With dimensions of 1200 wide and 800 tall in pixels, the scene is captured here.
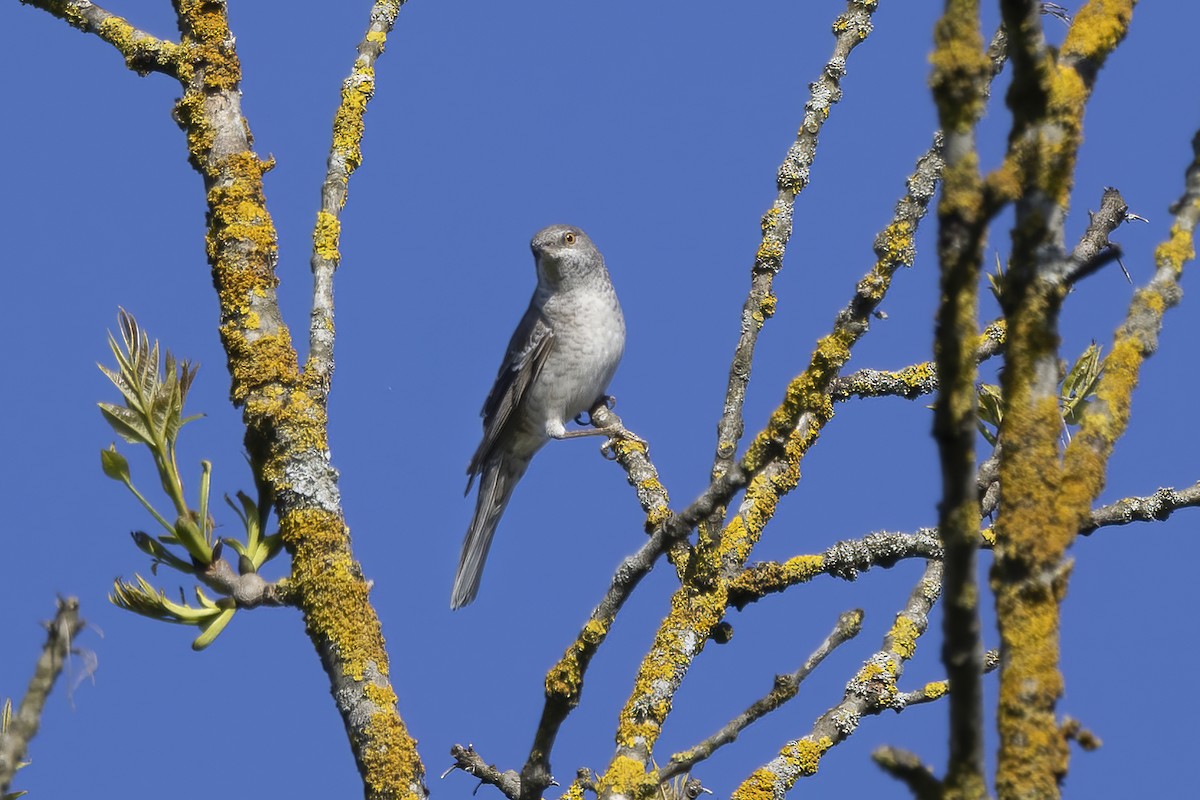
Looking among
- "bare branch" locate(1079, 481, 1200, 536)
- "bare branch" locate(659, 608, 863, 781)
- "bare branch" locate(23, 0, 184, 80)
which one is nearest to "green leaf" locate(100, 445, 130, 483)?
"bare branch" locate(23, 0, 184, 80)

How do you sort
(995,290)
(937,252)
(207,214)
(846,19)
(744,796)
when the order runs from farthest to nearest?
1. (846,19)
2. (995,290)
3. (207,214)
4. (744,796)
5. (937,252)

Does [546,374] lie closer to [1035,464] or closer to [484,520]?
[484,520]

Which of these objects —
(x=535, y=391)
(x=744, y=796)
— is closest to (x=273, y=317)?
(x=744, y=796)

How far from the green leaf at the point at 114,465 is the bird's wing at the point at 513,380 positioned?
505 cm

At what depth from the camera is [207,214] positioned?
3.81 m

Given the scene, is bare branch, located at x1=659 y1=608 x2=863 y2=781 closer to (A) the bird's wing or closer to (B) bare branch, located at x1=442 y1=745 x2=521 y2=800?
(B) bare branch, located at x1=442 y1=745 x2=521 y2=800

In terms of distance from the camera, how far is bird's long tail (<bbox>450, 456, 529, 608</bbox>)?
866 centimetres

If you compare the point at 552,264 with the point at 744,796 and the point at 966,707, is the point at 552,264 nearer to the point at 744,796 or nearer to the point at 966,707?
the point at 744,796

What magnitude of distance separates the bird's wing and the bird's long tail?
183mm

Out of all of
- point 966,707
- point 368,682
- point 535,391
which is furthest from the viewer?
point 535,391

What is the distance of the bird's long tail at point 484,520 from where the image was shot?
866 centimetres

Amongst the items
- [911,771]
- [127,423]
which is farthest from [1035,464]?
[127,423]

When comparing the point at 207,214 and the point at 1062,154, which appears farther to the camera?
the point at 207,214

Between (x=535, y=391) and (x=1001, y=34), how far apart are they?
183 inches
